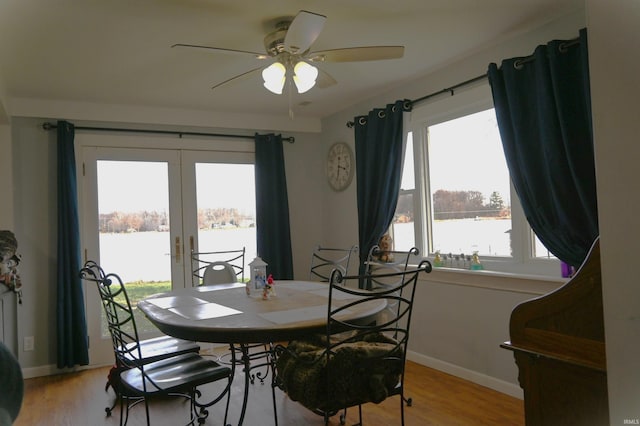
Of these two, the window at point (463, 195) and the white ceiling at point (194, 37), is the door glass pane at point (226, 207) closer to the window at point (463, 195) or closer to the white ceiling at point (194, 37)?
the white ceiling at point (194, 37)

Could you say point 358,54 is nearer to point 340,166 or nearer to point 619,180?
point 619,180

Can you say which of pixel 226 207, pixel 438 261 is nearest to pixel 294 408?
pixel 438 261

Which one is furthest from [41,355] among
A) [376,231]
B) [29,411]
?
[376,231]

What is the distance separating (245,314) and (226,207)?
8.82ft

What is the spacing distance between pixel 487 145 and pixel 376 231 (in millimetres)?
1243

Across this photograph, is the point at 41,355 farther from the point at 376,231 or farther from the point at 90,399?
the point at 376,231

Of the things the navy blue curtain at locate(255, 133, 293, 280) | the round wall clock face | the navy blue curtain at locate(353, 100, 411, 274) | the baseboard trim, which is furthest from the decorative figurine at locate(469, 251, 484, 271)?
the navy blue curtain at locate(255, 133, 293, 280)

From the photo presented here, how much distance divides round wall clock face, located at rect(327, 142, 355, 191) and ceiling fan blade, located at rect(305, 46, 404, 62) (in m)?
2.07

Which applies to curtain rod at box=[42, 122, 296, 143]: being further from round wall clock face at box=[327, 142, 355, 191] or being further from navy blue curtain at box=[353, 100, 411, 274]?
navy blue curtain at box=[353, 100, 411, 274]

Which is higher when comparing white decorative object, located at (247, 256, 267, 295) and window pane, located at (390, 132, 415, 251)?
window pane, located at (390, 132, 415, 251)

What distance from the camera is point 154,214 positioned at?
4.31 metres

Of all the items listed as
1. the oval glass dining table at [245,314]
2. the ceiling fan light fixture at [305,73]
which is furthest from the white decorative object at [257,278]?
the ceiling fan light fixture at [305,73]

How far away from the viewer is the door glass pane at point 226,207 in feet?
14.9

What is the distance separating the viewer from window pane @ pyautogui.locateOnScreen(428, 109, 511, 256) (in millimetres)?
3107
